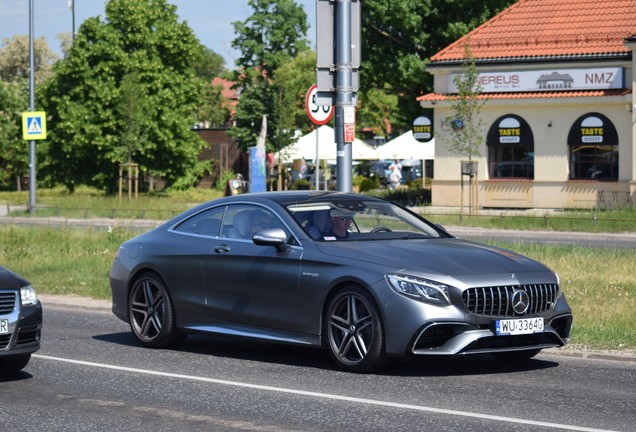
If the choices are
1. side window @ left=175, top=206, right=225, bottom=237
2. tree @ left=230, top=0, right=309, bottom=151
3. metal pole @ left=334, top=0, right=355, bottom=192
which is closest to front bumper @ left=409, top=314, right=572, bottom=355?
side window @ left=175, top=206, right=225, bottom=237

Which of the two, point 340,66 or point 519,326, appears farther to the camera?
point 340,66

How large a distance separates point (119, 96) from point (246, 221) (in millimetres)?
48101

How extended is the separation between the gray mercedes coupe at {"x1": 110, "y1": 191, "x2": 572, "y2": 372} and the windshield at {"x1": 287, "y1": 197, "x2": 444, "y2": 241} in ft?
0.04

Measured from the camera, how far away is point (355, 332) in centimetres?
1027

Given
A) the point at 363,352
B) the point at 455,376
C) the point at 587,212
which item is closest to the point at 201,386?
the point at 363,352

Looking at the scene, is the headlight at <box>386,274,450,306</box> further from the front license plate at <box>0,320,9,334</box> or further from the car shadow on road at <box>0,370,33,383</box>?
the car shadow on road at <box>0,370,33,383</box>

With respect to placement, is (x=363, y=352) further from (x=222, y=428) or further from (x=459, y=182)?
(x=459, y=182)

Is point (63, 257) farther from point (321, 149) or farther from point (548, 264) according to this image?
point (321, 149)

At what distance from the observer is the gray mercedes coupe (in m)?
9.92

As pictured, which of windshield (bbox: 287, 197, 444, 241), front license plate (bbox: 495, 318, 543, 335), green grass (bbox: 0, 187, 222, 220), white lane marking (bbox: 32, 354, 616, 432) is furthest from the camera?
green grass (bbox: 0, 187, 222, 220)

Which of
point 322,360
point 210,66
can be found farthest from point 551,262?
point 210,66

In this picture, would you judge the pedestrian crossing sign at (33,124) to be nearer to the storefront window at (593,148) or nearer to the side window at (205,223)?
the storefront window at (593,148)

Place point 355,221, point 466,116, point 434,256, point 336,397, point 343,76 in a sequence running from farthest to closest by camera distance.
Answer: point 466,116 < point 343,76 < point 355,221 < point 434,256 < point 336,397

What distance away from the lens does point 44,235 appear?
26891 mm
